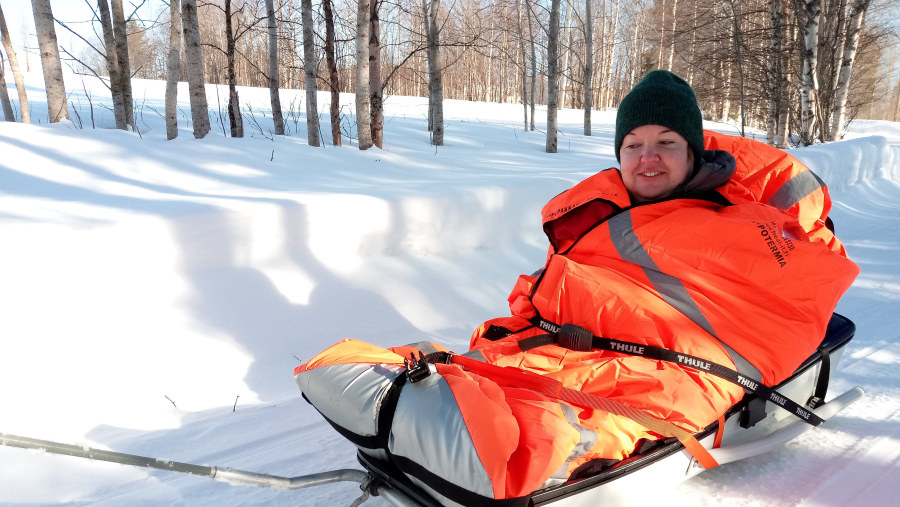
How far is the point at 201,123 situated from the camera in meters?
7.04

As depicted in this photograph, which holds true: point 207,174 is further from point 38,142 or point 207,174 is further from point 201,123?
point 201,123

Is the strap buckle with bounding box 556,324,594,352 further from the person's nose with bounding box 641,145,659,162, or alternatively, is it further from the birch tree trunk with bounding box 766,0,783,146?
the birch tree trunk with bounding box 766,0,783,146

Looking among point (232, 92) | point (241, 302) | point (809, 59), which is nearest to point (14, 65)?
point (232, 92)

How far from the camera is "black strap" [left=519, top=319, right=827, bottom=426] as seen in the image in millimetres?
1717

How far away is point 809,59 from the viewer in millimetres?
9586

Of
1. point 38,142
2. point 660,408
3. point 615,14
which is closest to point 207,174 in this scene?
point 38,142

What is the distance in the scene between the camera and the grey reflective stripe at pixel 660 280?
1.77 m

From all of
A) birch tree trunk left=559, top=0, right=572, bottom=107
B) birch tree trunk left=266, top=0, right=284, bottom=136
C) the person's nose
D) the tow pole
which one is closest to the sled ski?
the tow pole

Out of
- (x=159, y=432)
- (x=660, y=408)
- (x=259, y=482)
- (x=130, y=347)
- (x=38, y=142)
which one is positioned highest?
(x=38, y=142)

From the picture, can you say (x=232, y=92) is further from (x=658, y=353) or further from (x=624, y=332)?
(x=658, y=353)

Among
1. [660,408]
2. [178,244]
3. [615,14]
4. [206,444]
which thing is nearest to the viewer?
[660,408]

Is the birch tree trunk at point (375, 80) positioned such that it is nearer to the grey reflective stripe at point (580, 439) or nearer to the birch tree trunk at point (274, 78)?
the birch tree trunk at point (274, 78)

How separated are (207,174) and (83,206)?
140 centimetres

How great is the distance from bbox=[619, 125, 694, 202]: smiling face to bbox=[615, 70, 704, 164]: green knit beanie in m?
0.03
